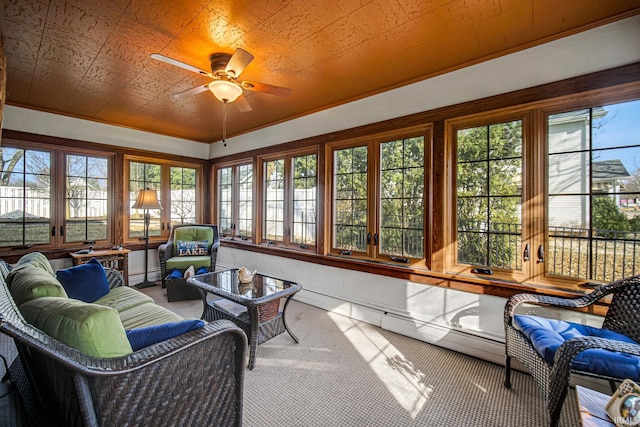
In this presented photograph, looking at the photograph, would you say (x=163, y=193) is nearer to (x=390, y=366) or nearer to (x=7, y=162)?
(x=7, y=162)

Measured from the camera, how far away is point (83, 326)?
1.08 meters

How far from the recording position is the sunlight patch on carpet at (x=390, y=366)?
6.55 feet

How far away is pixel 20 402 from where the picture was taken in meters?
1.53

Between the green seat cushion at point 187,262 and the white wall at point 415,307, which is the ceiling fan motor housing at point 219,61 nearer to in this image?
the white wall at point 415,307

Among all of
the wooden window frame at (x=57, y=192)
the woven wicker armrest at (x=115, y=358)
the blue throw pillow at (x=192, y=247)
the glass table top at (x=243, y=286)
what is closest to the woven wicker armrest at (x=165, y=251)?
the blue throw pillow at (x=192, y=247)

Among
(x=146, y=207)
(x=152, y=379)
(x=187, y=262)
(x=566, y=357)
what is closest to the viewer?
(x=152, y=379)

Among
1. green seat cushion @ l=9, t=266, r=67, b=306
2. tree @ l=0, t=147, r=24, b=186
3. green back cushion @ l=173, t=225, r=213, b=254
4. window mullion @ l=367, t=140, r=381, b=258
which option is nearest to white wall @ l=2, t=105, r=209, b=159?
tree @ l=0, t=147, r=24, b=186

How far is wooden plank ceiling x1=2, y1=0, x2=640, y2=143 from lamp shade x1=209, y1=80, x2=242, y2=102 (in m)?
0.28

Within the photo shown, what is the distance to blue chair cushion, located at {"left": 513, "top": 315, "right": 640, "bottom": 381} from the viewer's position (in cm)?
152

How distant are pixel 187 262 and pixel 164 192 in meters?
1.71

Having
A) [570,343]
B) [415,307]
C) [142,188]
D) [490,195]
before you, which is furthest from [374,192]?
[142,188]

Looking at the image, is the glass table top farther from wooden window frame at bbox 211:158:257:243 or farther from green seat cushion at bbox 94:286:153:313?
wooden window frame at bbox 211:158:257:243

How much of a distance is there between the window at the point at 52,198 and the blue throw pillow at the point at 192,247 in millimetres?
1210

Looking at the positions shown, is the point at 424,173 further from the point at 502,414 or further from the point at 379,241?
the point at 502,414
